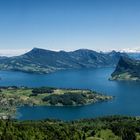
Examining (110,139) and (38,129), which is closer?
(38,129)

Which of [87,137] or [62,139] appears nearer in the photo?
[62,139]

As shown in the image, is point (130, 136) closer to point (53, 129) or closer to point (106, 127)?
point (106, 127)

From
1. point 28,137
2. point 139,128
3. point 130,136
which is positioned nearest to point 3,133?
point 28,137

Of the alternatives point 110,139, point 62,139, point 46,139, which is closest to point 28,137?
point 46,139

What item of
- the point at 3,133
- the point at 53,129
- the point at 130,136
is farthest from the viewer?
the point at 130,136

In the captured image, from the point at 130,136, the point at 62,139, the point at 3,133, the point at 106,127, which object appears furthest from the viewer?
the point at 106,127

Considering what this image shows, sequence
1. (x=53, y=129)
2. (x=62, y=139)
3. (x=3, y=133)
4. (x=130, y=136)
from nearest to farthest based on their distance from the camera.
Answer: (x=3, y=133) → (x=62, y=139) → (x=53, y=129) → (x=130, y=136)

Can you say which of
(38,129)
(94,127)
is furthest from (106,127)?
(38,129)

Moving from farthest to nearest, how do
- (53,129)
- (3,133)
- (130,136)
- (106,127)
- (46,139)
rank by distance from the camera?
(106,127)
(130,136)
(53,129)
(46,139)
(3,133)

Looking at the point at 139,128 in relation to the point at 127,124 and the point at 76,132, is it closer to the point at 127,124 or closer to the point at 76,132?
the point at 127,124
